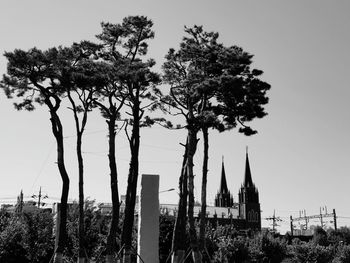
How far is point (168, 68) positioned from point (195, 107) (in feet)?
9.50

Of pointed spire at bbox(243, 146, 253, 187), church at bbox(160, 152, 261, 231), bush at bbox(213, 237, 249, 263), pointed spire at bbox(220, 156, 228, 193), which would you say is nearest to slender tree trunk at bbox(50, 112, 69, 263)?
bush at bbox(213, 237, 249, 263)

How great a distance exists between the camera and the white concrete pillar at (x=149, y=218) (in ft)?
41.3

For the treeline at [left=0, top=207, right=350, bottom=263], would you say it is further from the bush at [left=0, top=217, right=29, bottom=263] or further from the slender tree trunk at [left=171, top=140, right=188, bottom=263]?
the slender tree trunk at [left=171, top=140, right=188, bottom=263]

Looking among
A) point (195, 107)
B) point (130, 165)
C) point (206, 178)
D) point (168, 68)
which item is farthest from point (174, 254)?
point (168, 68)

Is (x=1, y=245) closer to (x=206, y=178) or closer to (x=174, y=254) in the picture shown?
(x=174, y=254)

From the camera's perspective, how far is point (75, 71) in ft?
78.1

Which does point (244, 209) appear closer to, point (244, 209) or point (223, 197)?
point (244, 209)

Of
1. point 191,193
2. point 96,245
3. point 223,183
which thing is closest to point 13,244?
point 96,245

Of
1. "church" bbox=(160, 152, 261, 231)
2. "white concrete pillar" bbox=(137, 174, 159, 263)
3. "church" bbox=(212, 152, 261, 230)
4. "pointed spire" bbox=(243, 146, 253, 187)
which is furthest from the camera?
"church" bbox=(212, 152, 261, 230)

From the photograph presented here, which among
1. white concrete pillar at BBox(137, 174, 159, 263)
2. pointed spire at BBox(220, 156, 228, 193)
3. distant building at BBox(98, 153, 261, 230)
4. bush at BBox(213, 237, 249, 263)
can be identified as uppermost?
pointed spire at BBox(220, 156, 228, 193)

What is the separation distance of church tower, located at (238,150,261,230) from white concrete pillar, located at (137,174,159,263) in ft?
351

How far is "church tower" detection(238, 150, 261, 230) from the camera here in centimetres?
11938

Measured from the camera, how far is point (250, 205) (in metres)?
122

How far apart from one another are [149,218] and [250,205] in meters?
112
